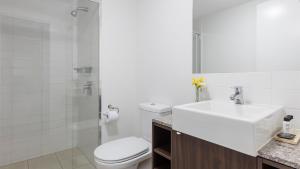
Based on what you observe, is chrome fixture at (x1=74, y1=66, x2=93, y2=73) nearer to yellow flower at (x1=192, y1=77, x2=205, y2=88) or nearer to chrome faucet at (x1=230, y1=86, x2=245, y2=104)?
yellow flower at (x1=192, y1=77, x2=205, y2=88)

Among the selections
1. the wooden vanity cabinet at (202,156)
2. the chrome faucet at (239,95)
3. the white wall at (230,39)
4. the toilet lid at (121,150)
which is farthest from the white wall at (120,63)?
the chrome faucet at (239,95)

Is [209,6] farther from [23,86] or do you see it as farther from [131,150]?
[23,86]

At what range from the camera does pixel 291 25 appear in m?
0.89

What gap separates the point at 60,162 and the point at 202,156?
1.70 metres

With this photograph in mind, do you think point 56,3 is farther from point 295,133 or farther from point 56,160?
point 295,133

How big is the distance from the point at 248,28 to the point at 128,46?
1.38 m

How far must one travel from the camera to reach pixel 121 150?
139 centimetres

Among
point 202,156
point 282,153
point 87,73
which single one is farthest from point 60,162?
point 282,153

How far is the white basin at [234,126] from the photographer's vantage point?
24.9 inches

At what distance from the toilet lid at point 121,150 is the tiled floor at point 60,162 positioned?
1.99ft

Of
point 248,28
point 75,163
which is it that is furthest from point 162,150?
point 75,163

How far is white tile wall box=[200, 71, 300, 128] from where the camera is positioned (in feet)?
2.90

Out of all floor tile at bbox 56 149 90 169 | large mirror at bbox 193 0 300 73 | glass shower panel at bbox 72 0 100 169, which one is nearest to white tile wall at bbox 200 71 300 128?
large mirror at bbox 193 0 300 73

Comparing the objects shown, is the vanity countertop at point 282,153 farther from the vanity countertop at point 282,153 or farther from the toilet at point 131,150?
the toilet at point 131,150
